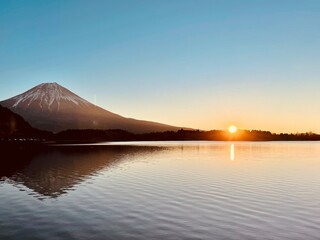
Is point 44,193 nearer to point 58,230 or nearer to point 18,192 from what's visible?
point 18,192

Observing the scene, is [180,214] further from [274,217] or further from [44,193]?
[44,193]

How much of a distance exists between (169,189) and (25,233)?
63.1ft

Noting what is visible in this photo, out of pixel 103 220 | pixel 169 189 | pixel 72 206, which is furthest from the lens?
pixel 169 189

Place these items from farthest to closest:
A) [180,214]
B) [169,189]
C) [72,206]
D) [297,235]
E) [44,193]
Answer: [169,189]
[44,193]
[72,206]
[180,214]
[297,235]

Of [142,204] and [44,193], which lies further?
[44,193]

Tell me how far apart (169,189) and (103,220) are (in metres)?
14.9

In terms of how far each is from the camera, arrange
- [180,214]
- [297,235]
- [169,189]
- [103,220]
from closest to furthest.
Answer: [297,235]
[103,220]
[180,214]
[169,189]

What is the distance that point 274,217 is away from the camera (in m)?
23.6

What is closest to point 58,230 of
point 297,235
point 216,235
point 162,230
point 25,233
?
point 25,233

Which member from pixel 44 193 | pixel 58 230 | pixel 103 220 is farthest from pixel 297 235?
pixel 44 193

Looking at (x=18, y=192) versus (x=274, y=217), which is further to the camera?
(x=18, y=192)

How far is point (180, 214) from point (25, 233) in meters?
10.0

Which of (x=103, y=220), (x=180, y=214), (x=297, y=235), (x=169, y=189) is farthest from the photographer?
(x=169, y=189)

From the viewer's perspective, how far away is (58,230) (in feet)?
65.9
